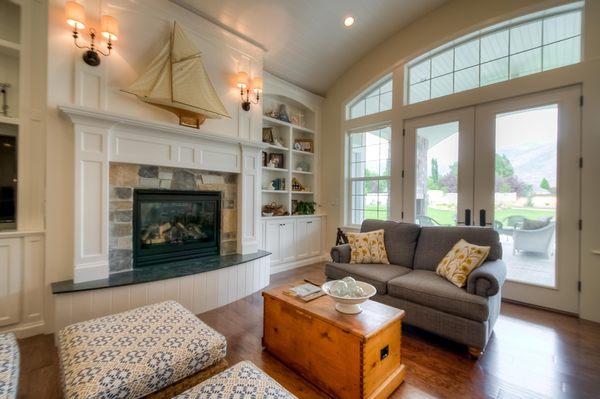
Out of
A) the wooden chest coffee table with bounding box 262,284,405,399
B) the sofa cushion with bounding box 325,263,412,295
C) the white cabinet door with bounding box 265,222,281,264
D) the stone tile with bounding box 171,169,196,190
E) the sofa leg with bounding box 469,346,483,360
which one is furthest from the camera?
the white cabinet door with bounding box 265,222,281,264

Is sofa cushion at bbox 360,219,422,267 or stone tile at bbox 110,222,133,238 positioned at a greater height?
stone tile at bbox 110,222,133,238

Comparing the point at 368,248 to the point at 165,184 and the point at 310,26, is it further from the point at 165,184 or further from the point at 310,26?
the point at 310,26

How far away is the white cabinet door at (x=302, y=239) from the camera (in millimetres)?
4453

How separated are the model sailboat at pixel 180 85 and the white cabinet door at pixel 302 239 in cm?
223

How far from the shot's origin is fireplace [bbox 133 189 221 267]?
2754 mm

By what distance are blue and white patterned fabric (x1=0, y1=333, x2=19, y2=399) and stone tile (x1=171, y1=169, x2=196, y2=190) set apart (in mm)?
1798

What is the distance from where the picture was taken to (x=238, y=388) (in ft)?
3.60

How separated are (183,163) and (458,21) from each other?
3.91m

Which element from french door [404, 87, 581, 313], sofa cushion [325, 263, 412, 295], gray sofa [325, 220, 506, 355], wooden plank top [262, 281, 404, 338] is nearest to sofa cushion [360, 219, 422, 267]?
gray sofa [325, 220, 506, 355]

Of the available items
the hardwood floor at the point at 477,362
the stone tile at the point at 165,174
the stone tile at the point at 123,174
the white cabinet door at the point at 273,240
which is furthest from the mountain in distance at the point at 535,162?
the stone tile at the point at 123,174

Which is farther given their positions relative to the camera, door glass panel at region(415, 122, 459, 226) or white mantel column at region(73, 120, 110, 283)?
door glass panel at region(415, 122, 459, 226)

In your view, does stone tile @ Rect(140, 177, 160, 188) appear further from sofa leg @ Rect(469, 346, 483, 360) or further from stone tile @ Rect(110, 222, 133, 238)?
sofa leg @ Rect(469, 346, 483, 360)


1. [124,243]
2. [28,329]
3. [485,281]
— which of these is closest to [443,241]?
[485,281]

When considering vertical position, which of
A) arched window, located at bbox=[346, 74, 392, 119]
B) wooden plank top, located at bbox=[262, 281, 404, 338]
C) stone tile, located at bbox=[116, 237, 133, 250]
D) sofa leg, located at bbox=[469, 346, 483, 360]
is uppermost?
arched window, located at bbox=[346, 74, 392, 119]
